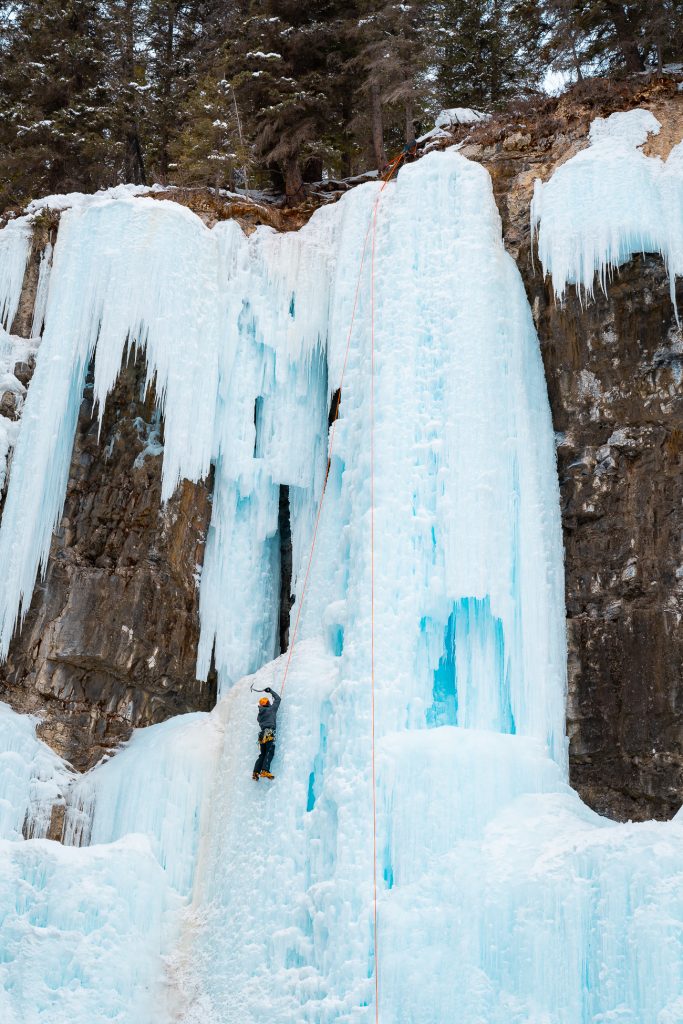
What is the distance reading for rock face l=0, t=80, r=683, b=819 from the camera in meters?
9.39

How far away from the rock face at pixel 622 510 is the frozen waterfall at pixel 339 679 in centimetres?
28

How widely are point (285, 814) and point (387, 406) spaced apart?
13.6 feet

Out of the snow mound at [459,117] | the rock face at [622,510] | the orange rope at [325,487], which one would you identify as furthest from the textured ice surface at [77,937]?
the snow mound at [459,117]

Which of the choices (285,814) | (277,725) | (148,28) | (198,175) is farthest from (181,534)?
(148,28)

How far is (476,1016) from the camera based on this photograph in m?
7.17

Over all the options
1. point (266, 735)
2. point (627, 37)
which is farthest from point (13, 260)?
point (627, 37)

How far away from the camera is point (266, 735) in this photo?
9305mm

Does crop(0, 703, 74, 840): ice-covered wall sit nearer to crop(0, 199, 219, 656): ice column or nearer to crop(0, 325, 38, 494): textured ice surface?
crop(0, 199, 219, 656): ice column

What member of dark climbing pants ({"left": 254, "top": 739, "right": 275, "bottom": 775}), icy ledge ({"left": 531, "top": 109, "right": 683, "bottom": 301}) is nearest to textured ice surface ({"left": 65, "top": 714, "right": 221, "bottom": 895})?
dark climbing pants ({"left": 254, "top": 739, "right": 275, "bottom": 775})

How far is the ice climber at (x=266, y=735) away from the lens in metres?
9.25

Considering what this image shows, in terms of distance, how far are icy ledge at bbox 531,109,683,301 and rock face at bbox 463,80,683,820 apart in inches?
7.1

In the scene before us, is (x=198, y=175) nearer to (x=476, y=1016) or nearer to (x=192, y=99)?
(x=192, y=99)

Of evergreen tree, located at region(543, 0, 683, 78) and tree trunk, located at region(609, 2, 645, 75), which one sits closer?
evergreen tree, located at region(543, 0, 683, 78)

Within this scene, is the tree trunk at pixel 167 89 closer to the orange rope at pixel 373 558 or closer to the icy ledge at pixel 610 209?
the orange rope at pixel 373 558
